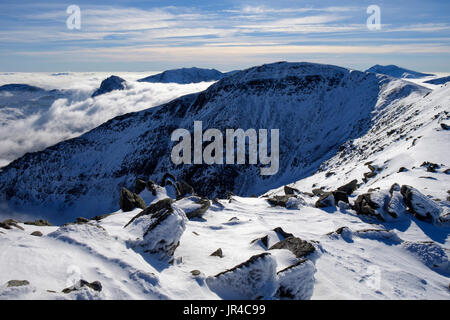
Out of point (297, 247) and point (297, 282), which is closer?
point (297, 282)

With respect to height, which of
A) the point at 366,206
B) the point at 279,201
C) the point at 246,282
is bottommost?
the point at 279,201

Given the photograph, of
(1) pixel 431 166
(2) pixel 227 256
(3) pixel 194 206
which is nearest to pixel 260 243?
(2) pixel 227 256

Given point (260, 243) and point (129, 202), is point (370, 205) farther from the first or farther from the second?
point (129, 202)

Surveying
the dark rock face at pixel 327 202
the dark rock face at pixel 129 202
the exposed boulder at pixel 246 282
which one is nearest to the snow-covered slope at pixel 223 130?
the dark rock face at pixel 327 202

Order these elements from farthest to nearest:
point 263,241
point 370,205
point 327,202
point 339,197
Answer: point 339,197 < point 327,202 < point 370,205 < point 263,241

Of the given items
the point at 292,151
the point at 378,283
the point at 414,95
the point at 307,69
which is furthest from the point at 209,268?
the point at 307,69

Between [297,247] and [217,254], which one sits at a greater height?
[297,247]

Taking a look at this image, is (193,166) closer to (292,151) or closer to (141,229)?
Answer: (292,151)
